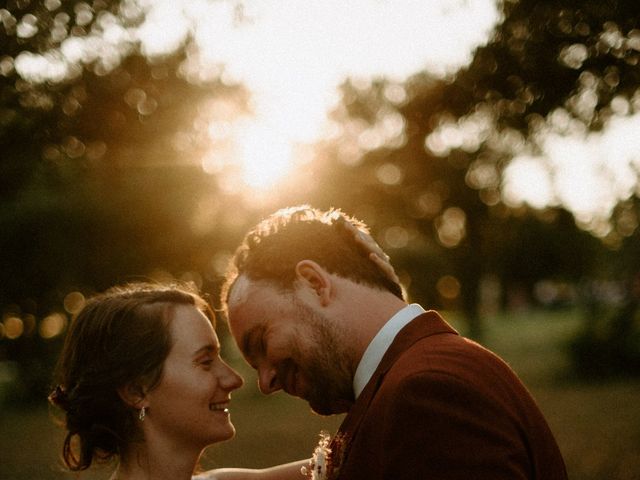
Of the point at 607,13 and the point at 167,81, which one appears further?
the point at 167,81

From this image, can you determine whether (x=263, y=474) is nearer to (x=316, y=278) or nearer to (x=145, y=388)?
(x=145, y=388)

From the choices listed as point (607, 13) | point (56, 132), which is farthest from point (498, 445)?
point (56, 132)

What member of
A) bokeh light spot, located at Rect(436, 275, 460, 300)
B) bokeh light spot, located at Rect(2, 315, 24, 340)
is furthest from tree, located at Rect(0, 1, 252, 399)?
bokeh light spot, located at Rect(436, 275, 460, 300)

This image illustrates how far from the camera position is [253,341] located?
296 cm

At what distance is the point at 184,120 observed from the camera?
13039 millimetres

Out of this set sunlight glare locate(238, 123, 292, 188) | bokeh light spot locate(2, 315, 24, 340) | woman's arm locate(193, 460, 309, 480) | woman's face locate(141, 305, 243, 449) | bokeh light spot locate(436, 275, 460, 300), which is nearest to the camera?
woman's face locate(141, 305, 243, 449)

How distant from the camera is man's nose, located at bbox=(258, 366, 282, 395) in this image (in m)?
2.97

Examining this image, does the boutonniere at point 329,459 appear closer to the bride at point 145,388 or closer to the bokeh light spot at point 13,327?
the bride at point 145,388

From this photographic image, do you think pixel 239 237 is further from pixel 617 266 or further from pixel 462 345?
pixel 462 345

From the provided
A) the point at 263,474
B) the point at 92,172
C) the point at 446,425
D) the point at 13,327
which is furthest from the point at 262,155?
the point at 446,425

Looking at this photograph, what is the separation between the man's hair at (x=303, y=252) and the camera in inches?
113

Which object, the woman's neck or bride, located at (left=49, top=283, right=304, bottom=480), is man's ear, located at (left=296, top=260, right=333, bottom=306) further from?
the woman's neck

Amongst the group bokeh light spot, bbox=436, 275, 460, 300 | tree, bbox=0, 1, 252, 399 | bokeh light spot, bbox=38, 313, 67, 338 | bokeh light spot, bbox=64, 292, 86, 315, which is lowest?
bokeh light spot, bbox=436, 275, 460, 300

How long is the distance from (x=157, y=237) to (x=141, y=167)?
19.1 ft
